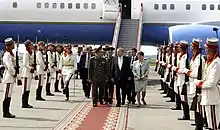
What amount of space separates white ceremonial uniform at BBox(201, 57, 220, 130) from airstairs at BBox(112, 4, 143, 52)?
50.5ft

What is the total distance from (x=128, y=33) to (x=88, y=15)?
263cm

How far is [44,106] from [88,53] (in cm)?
404

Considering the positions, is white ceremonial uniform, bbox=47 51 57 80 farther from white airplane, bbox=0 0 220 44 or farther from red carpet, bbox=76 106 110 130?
white airplane, bbox=0 0 220 44

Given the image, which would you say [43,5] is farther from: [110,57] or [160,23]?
[110,57]

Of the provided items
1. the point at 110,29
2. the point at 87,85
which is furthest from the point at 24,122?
the point at 110,29

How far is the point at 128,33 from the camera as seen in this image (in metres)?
26.4

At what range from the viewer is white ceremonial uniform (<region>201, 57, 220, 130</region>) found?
8.59 metres

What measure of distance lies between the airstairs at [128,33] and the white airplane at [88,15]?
54 cm

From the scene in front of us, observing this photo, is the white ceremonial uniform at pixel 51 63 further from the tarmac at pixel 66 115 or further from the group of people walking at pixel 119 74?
the group of people walking at pixel 119 74

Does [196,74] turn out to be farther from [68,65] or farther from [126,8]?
[126,8]

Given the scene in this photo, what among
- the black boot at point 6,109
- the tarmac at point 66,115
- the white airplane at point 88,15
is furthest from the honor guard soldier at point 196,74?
the white airplane at point 88,15

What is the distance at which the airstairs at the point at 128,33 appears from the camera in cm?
2484

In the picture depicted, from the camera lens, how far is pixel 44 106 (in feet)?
48.1

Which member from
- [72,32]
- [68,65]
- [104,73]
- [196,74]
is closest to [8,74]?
[104,73]
